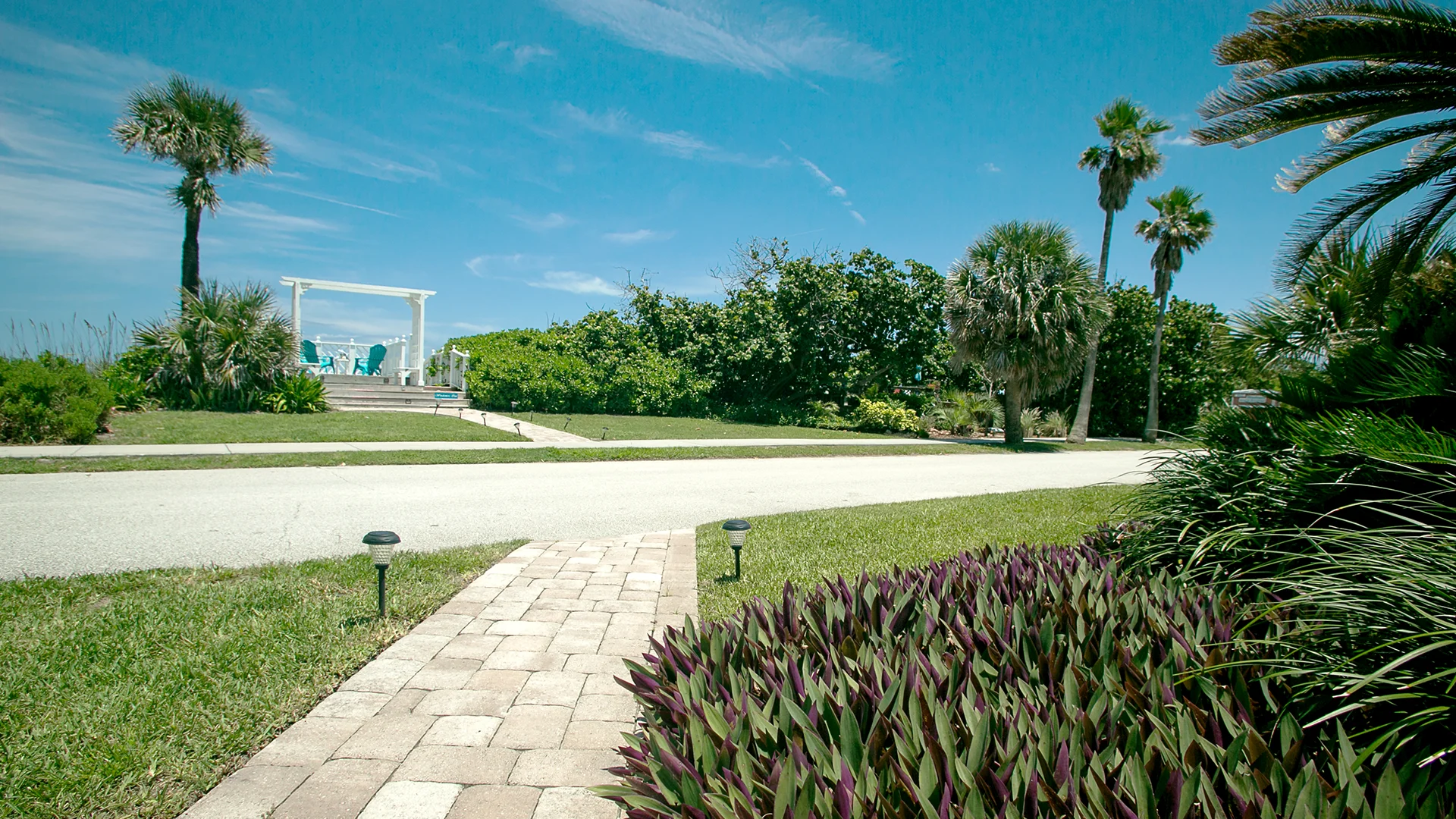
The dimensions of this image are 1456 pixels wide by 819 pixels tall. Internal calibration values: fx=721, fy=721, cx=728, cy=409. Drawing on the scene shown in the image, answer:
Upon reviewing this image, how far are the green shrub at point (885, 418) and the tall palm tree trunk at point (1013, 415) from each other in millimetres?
2470

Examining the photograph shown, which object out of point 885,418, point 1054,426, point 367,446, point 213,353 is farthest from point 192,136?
point 1054,426

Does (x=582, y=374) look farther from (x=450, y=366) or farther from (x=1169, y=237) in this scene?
(x=1169, y=237)

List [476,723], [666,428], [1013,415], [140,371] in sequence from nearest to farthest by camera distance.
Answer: [476,723] < [140,371] < [666,428] < [1013,415]

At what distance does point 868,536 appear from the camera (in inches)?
243

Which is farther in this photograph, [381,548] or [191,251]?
[191,251]

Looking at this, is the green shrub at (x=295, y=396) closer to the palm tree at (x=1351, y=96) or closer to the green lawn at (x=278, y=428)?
the green lawn at (x=278, y=428)

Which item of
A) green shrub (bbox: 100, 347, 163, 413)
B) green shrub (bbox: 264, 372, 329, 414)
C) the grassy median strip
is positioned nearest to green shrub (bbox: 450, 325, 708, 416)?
green shrub (bbox: 264, 372, 329, 414)

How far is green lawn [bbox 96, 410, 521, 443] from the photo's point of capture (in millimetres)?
11758

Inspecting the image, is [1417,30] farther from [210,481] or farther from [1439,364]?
[210,481]

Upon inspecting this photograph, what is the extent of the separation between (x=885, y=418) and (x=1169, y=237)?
45.4 ft

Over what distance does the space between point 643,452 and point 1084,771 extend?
36.1ft

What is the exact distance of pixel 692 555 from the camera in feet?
18.3

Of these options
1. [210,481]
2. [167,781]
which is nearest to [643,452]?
[210,481]

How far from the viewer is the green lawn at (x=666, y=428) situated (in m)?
16.3
